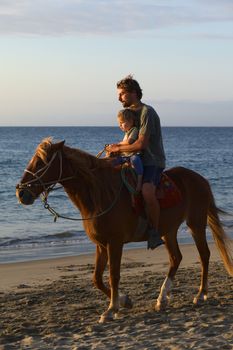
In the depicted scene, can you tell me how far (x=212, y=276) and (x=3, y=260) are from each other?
459 cm

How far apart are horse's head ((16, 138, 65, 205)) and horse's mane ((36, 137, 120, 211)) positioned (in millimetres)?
43

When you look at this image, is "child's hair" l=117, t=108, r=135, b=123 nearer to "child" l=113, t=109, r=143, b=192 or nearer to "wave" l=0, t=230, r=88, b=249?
"child" l=113, t=109, r=143, b=192

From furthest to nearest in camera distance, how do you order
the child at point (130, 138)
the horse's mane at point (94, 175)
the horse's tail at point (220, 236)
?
the horse's tail at point (220, 236) → the child at point (130, 138) → the horse's mane at point (94, 175)

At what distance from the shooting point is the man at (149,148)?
7074mm

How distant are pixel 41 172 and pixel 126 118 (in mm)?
1180

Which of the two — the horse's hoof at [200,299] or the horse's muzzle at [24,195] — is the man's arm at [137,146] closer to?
the horse's muzzle at [24,195]

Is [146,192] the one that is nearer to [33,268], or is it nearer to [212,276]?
[212,276]

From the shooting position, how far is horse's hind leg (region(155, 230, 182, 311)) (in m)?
7.41

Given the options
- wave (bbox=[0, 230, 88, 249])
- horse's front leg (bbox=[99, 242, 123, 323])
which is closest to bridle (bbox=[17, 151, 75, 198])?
horse's front leg (bbox=[99, 242, 123, 323])

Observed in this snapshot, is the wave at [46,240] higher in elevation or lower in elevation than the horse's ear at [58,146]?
lower

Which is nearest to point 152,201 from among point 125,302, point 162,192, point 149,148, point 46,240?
point 162,192

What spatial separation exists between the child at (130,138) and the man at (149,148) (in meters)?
0.08

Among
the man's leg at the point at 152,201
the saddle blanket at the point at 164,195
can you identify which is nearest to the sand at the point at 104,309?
the man's leg at the point at 152,201

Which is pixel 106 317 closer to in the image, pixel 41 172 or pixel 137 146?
pixel 41 172
